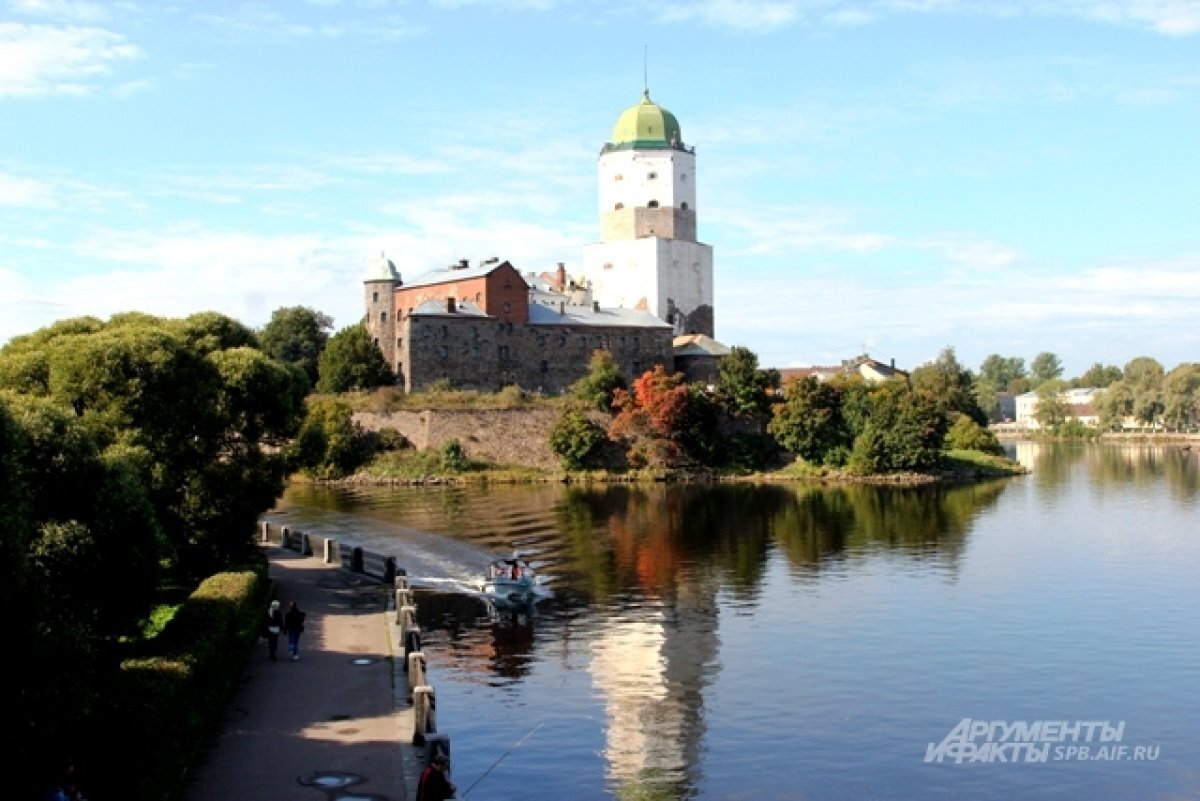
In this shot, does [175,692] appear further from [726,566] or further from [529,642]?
[726,566]

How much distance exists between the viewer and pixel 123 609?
1477 centimetres

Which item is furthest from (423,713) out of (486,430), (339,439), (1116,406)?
(1116,406)

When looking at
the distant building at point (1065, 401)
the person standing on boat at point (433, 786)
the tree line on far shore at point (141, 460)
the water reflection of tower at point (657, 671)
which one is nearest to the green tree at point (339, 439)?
the tree line on far shore at point (141, 460)

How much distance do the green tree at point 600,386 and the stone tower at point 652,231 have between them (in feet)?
46.9

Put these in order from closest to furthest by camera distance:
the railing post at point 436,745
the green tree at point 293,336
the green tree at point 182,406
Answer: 1. the railing post at point 436,745
2. the green tree at point 182,406
3. the green tree at point 293,336

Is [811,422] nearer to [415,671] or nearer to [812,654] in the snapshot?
[812,654]

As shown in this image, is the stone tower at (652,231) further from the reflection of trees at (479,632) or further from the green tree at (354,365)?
the reflection of trees at (479,632)

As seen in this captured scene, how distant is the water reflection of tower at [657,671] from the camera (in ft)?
51.6

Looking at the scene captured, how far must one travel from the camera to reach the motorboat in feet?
83.4

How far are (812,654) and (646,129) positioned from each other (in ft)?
207

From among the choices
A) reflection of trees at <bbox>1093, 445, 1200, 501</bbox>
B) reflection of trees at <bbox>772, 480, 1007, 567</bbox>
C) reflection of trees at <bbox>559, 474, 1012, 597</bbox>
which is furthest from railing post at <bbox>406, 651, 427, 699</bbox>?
reflection of trees at <bbox>1093, 445, 1200, 501</bbox>

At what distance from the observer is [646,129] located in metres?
80.3

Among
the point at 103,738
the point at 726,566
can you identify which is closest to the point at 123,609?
the point at 103,738

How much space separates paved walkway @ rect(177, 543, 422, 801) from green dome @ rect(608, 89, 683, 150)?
61.4 metres
